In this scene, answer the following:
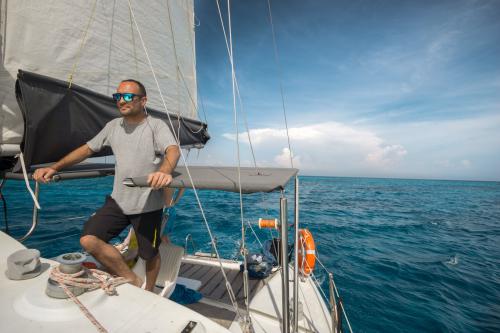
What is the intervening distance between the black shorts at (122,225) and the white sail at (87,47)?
1258mm

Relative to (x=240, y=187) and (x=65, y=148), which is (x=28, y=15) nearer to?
(x=65, y=148)

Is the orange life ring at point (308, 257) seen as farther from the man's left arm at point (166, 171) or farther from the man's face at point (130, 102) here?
the man's face at point (130, 102)

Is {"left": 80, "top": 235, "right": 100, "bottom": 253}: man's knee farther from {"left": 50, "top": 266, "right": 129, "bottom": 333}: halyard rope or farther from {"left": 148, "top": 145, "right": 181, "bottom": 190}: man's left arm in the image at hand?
{"left": 148, "top": 145, "right": 181, "bottom": 190}: man's left arm

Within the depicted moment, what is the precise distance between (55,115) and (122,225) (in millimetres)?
1390

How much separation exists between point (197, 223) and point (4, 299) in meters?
10.3

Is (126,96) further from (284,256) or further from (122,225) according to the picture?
(284,256)

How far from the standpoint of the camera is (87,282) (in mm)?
1458

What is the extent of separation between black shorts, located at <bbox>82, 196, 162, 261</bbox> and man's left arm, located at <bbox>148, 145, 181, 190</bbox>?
0.64 m

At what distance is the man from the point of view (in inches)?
77.4

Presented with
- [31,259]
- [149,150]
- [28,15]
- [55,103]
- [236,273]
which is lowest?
[236,273]

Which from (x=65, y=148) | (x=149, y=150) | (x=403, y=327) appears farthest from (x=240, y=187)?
(x=403, y=327)

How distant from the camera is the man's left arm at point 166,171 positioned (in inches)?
58.3

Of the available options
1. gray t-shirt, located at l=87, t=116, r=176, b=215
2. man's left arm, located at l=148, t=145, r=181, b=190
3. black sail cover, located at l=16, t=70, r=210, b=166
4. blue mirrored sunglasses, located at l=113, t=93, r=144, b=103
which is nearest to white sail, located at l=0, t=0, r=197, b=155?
black sail cover, located at l=16, t=70, r=210, b=166

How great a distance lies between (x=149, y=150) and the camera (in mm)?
2082
